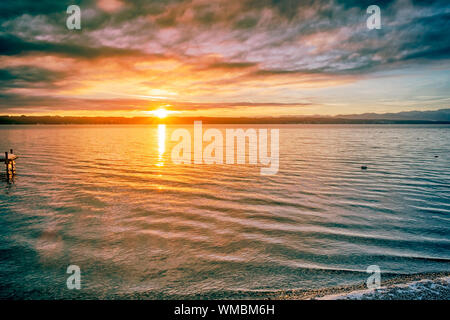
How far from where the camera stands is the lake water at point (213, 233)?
8344mm

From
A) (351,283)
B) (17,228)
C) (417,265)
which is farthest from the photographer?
(17,228)

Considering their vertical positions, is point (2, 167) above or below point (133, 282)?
above

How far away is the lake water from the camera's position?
8.34 m

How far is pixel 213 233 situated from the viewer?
11.9m

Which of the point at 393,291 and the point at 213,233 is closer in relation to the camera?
the point at 393,291

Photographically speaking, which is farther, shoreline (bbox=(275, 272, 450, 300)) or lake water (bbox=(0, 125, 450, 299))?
lake water (bbox=(0, 125, 450, 299))

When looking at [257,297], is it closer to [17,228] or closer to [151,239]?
[151,239]

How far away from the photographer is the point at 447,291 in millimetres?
6910

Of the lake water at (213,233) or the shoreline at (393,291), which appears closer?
the shoreline at (393,291)

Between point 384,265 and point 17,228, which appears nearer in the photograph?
point 384,265

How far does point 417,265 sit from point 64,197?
728 inches

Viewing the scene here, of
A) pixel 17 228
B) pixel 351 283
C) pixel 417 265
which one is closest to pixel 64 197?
pixel 17 228
